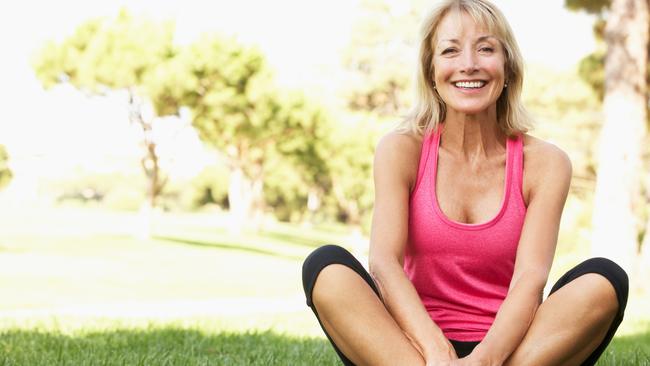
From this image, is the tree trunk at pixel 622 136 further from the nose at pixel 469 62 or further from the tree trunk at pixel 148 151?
the tree trunk at pixel 148 151

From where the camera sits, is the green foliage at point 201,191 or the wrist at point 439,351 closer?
the wrist at point 439,351

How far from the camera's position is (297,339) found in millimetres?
5180

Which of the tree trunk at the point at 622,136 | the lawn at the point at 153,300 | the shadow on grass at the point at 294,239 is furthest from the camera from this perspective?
the shadow on grass at the point at 294,239

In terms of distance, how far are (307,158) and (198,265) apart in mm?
13660

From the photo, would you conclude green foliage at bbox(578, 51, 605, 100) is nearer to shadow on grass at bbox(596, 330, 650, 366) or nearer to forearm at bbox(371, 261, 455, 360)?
shadow on grass at bbox(596, 330, 650, 366)

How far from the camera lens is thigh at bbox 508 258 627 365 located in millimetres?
2596

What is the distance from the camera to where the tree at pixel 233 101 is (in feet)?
82.4

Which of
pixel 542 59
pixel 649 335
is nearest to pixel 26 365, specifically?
pixel 649 335

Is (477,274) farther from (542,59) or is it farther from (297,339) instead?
(542,59)

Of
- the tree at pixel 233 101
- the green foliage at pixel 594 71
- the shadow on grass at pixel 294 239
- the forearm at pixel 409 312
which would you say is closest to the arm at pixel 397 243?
the forearm at pixel 409 312

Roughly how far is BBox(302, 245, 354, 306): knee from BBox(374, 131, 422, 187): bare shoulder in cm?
40

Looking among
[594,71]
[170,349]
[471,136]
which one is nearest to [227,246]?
[594,71]

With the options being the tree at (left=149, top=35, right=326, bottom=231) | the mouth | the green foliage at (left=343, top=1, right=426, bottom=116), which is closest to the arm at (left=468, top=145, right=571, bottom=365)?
the mouth

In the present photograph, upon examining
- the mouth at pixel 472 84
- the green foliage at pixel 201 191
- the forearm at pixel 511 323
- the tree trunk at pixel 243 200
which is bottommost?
the green foliage at pixel 201 191
